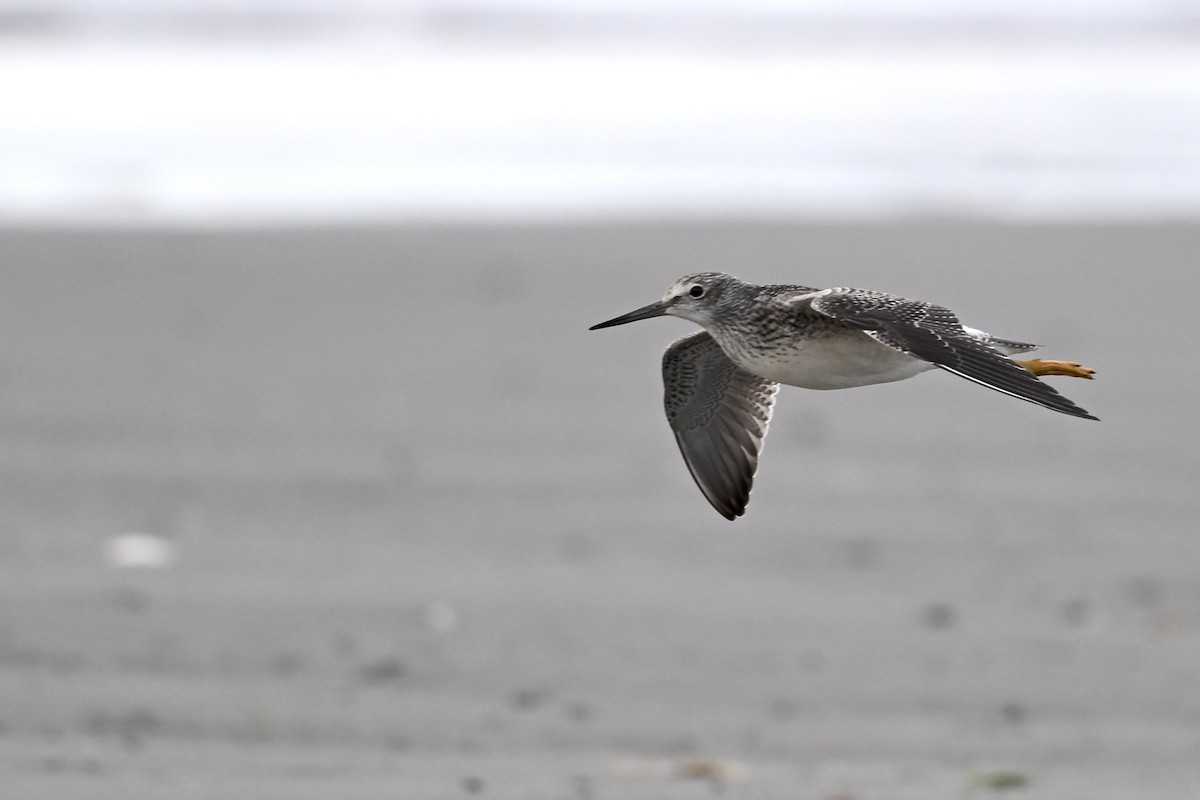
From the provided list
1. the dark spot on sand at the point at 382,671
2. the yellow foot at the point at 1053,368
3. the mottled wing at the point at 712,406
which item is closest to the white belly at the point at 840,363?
the yellow foot at the point at 1053,368

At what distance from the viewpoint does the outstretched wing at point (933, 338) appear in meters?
5.98

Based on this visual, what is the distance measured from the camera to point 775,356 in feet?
22.6

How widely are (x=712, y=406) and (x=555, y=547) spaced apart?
8.95 ft

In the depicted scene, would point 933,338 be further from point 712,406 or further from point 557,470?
point 557,470

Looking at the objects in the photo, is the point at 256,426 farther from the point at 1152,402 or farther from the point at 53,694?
the point at 1152,402

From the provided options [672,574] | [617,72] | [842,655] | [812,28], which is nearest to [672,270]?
[672,574]

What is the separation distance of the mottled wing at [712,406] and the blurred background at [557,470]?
1268 millimetres

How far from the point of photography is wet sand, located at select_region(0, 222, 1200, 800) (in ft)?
26.5

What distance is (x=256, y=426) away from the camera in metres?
12.2

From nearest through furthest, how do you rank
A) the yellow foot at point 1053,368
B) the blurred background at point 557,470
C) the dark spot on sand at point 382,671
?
the yellow foot at point 1053,368, the blurred background at point 557,470, the dark spot on sand at point 382,671

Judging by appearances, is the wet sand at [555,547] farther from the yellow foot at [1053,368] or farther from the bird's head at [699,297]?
the bird's head at [699,297]

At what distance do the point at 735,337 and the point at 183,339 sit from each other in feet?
25.1

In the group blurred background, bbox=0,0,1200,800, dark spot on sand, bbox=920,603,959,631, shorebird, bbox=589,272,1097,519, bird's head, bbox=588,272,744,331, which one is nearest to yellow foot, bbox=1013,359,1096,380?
shorebird, bbox=589,272,1097,519

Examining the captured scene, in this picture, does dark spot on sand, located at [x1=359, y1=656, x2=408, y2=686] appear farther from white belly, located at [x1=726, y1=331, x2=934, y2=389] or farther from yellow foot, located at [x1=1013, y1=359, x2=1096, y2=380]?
yellow foot, located at [x1=1013, y1=359, x2=1096, y2=380]
